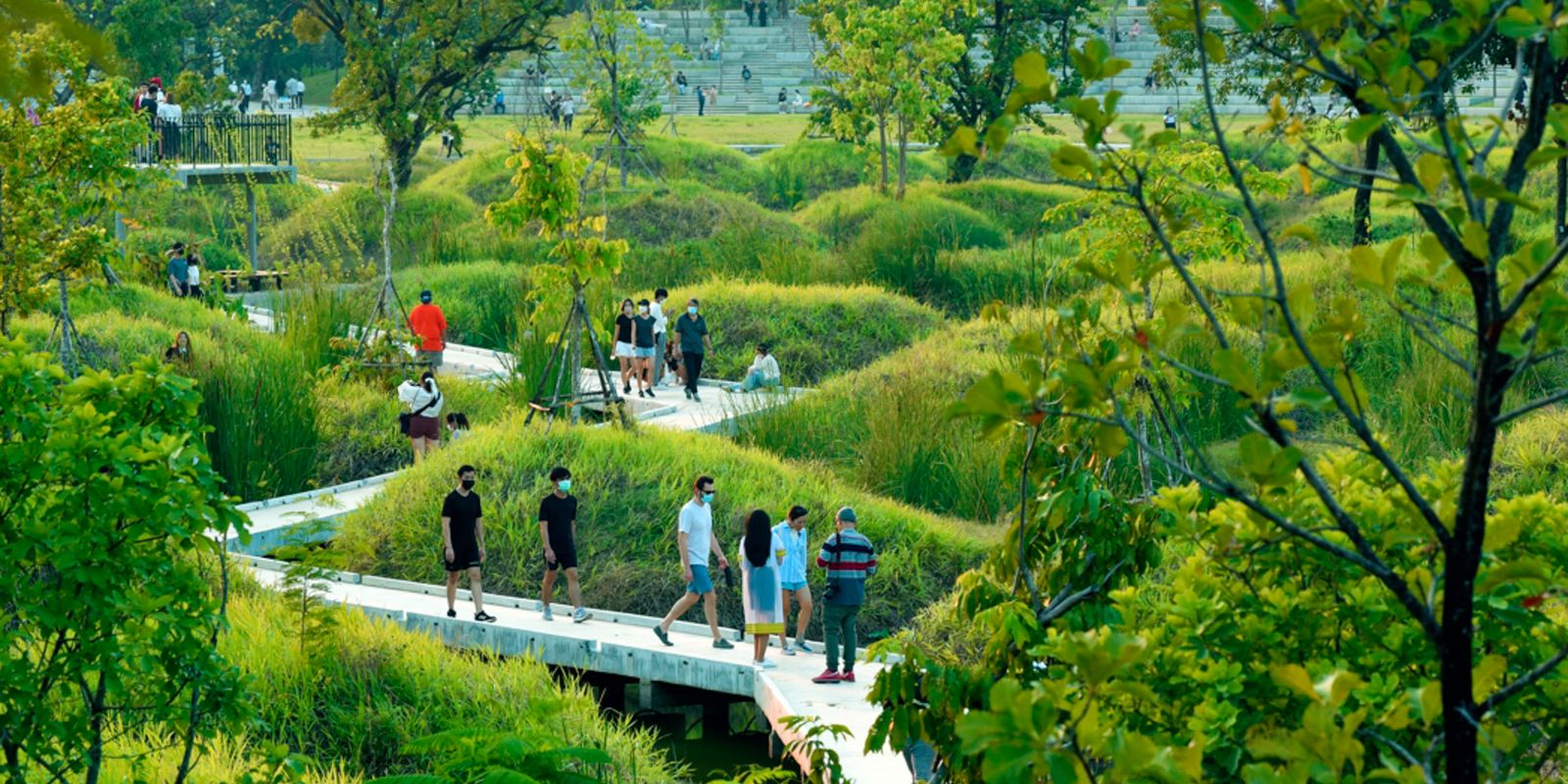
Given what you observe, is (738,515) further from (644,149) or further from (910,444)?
(644,149)

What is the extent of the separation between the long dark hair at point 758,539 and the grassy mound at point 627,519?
1.60 meters

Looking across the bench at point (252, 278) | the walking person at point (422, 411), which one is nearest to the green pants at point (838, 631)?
the walking person at point (422, 411)

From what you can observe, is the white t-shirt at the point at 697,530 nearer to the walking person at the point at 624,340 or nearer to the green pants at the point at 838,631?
the green pants at the point at 838,631

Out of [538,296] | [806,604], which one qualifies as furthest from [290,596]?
[538,296]

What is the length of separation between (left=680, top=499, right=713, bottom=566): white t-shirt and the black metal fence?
1886cm

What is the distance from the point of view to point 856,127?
3744 centimetres

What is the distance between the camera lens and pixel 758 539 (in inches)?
462

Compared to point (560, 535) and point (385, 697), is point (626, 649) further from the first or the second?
point (385, 697)

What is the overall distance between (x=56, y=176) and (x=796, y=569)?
7.83 m

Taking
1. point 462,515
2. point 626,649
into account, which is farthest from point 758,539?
point 462,515

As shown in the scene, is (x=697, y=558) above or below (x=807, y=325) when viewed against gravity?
above

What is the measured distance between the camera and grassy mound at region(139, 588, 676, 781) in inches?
382

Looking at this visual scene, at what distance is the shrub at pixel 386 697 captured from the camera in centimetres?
973

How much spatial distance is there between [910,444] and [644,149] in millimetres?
24814
